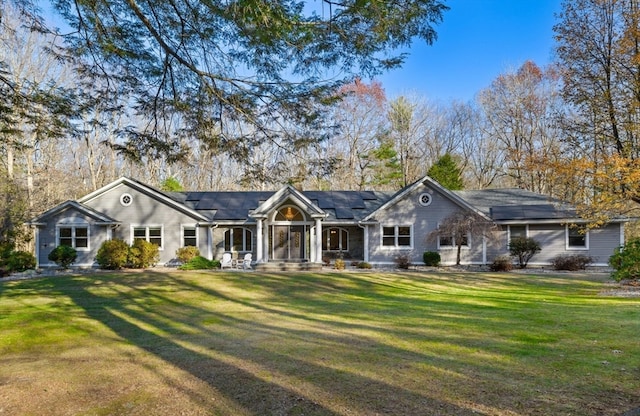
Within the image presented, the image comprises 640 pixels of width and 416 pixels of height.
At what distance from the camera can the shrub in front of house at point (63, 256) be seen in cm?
2066

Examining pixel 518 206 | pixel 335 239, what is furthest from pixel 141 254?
pixel 518 206

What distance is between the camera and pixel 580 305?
1020 centimetres

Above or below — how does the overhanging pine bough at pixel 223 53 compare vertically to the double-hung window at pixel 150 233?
above

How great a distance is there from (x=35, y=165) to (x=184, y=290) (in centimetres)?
2384

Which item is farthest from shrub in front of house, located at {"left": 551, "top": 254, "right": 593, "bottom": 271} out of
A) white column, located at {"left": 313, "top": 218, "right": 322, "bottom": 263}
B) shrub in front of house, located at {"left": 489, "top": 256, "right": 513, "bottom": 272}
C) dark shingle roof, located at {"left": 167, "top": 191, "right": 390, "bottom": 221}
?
white column, located at {"left": 313, "top": 218, "right": 322, "bottom": 263}

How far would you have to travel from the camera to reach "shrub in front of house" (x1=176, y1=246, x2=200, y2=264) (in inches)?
854

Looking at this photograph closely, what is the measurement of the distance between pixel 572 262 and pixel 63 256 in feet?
85.1

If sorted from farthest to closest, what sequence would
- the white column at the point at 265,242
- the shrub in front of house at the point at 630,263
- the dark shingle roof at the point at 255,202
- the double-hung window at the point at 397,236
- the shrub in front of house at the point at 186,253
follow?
the dark shingle roof at the point at 255,202, the double-hung window at the point at 397,236, the white column at the point at 265,242, the shrub in front of house at the point at 186,253, the shrub in front of house at the point at 630,263

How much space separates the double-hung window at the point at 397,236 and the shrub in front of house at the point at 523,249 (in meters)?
5.23

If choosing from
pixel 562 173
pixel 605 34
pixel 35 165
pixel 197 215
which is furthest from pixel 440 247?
pixel 35 165

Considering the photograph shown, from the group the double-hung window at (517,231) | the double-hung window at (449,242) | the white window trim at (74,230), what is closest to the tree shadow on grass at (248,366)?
the white window trim at (74,230)

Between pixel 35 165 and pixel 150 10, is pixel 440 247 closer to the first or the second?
pixel 150 10

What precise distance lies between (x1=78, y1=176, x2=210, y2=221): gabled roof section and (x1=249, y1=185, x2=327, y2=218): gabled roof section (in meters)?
3.39

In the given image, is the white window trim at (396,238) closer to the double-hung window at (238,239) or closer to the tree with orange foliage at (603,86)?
the double-hung window at (238,239)
